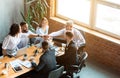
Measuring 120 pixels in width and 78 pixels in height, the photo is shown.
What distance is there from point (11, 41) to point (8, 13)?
6.23ft

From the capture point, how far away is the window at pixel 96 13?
700 centimetres

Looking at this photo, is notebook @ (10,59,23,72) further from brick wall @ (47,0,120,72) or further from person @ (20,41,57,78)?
brick wall @ (47,0,120,72)

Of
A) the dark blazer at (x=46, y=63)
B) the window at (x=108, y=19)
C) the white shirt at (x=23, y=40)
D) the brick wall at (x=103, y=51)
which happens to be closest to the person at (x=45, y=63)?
the dark blazer at (x=46, y=63)

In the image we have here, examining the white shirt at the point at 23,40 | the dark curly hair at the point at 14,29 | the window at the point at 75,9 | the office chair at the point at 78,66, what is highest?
the window at the point at 75,9

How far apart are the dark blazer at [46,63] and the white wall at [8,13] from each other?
107 inches

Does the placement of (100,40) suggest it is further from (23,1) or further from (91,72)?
(23,1)

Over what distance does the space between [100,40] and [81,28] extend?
27.1 inches

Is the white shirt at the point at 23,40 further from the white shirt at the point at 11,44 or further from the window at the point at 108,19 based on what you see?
the window at the point at 108,19

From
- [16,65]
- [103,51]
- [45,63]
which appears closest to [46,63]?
[45,63]

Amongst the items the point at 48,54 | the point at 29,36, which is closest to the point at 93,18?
the point at 29,36

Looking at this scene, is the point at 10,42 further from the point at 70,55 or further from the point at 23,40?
the point at 70,55

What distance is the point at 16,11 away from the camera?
7961 millimetres

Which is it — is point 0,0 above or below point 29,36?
above

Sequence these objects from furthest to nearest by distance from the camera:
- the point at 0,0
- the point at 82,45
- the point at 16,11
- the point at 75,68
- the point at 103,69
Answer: the point at 16,11, the point at 0,0, the point at 103,69, the point at 82,45, the point at 75,68
